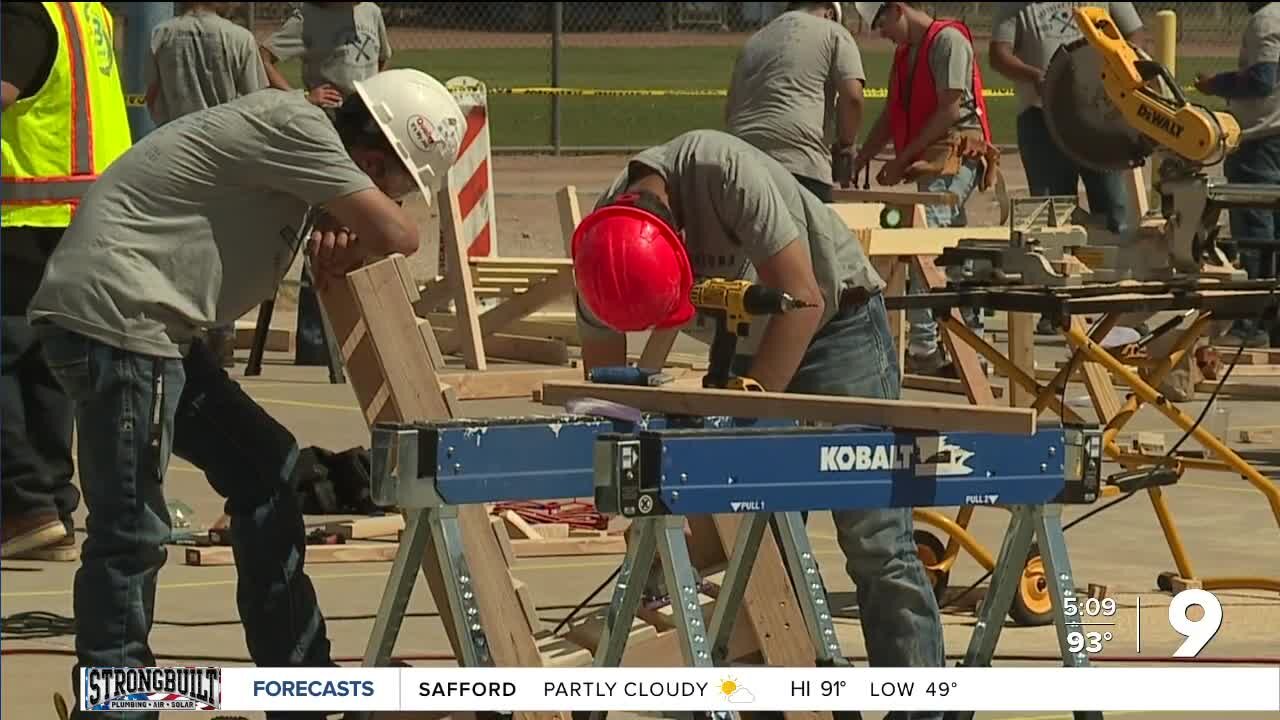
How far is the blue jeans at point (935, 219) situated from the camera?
46.8ft

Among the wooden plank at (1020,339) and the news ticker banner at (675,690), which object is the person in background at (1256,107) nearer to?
the wooden plank at (1020,339)

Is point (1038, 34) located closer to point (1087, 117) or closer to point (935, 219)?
point (935, 219)

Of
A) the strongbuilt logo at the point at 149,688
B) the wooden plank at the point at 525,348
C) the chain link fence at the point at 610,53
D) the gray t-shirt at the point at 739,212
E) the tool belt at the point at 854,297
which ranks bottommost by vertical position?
the chain link fence at the point at 610,53

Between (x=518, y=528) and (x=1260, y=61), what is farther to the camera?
(x=1260, y=61)

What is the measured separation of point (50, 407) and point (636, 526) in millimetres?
4590

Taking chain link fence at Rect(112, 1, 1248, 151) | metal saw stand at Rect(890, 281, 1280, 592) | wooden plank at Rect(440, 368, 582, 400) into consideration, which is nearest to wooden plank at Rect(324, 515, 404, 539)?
wooden plank at Rect(440, 368, 582, 400)

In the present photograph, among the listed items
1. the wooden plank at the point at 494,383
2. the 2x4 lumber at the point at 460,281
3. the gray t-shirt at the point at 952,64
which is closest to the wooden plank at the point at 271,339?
the 2x4 lumber at the point at 460,281

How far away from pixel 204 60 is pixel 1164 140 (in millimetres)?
6169

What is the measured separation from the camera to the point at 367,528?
10055 mm

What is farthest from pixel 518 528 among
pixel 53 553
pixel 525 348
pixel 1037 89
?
pixel 1037 89

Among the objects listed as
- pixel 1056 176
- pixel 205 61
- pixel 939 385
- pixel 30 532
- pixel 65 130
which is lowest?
pixel 939 385

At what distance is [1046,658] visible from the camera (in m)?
8.12

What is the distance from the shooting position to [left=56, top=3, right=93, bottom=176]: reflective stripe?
31.1 ft

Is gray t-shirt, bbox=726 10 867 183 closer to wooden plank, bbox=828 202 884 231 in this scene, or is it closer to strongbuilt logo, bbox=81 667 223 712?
wooden plank, bbox=828 202 884 231
